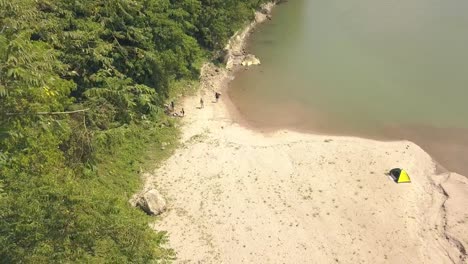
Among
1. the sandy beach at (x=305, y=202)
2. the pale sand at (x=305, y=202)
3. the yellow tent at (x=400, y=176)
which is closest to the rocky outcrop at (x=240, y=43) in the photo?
the sandy beach at (x=305, y=202)

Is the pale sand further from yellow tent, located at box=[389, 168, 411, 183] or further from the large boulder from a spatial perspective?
the large boulder

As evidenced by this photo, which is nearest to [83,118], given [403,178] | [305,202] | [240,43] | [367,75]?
[305,202]

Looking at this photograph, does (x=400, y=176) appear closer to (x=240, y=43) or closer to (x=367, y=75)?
(x=367, y=75)

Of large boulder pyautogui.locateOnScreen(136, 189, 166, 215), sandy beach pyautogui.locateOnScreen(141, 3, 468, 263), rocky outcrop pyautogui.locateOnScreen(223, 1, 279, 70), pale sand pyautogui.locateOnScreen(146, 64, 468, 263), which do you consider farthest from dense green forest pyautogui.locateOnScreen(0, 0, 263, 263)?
rocky outcrop pyautogui.locateOnScreen(223, 1, 279, 70)

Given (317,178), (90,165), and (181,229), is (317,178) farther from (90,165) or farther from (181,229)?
(90,165)

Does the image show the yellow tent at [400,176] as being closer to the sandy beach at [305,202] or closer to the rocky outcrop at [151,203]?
the sandy beach at [305,202]

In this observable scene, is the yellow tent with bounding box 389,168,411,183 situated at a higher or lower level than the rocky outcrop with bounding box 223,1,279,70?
lower
